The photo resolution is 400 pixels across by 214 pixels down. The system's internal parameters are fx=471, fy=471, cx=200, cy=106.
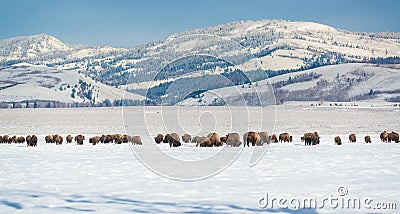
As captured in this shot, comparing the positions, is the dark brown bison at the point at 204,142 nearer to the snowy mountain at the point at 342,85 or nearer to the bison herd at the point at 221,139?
the bison herd at the point at 221,139

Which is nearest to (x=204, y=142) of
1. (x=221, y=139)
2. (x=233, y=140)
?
(x=221, y=139)

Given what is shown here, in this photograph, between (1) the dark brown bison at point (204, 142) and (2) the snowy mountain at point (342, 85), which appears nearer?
(1) the dark brown bison at point (204, 142)

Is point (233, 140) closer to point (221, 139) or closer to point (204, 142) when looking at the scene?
point (204, 142)

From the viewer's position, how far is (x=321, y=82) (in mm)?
179750

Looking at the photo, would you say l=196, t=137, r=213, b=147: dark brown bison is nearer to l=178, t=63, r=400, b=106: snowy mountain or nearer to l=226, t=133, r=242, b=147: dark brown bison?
l=226, t=133, r=242, b=147: dark brown bison

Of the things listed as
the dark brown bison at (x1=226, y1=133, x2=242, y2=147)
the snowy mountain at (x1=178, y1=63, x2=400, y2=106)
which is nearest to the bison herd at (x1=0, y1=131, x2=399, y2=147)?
the dark brown bison at (x1=226, y1=133, x2=242, y2=147)

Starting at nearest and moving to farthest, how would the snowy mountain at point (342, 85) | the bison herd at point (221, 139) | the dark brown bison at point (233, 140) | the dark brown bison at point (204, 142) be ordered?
the dark brown bison at point (233, 140), the bison herd at point (221, 139), the dark brown bison at point (204, 142), the snowy mountain at point (342, 85)

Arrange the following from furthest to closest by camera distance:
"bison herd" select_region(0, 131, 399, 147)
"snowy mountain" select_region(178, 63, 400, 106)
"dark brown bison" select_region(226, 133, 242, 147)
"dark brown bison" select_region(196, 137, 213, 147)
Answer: "snowy mountain" select_region(178, 63, 400, 106) → "dark brown bison" select_region(196, 137, 213, 147) → "bison herd" select_region(0, 131, 399, 147) → "dark brown bison" select_region(226, 133, 242, 147)

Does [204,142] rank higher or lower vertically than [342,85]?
lower

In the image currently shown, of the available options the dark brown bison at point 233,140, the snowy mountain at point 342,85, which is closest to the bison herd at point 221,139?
the dark brown bison at point 233,140

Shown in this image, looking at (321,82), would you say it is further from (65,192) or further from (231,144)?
(65,192)

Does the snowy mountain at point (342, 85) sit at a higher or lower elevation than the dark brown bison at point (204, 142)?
higher

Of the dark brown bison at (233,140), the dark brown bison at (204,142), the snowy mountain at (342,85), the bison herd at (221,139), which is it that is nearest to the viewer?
the dark brown bison at (233,140)

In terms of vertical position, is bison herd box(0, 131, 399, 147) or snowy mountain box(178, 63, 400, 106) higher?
snowy mountain box(178, 63, 400, 106)
